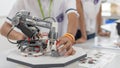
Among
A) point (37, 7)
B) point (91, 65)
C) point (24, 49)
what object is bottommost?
point (91, 65)

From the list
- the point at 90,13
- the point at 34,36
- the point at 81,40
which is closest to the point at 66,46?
the point at 34,36

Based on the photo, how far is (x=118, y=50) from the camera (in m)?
1.28

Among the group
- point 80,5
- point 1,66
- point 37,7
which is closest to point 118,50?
point 80,5

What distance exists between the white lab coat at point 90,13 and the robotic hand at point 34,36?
0.68 metres

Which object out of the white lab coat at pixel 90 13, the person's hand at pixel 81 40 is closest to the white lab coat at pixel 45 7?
the person's hand at pixel 81 40

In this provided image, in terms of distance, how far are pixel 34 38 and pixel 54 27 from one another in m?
→ 0.11

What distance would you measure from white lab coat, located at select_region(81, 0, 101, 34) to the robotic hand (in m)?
0.68

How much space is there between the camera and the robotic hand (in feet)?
2.85

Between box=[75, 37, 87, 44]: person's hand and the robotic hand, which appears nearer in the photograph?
→ the robotic hand

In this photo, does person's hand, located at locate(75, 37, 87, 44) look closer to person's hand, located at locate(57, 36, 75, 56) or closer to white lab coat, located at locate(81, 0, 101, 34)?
white lab coat, located at locate(81, 0, 101, 34)

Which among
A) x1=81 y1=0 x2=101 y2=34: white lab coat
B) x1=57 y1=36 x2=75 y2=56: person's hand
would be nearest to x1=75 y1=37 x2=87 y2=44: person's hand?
x1=81 y1=0 x2=101 y2=34: white lab coat

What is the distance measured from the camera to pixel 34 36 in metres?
0.92

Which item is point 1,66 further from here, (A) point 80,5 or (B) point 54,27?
(A) point 80,5

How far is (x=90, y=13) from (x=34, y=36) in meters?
0.75
